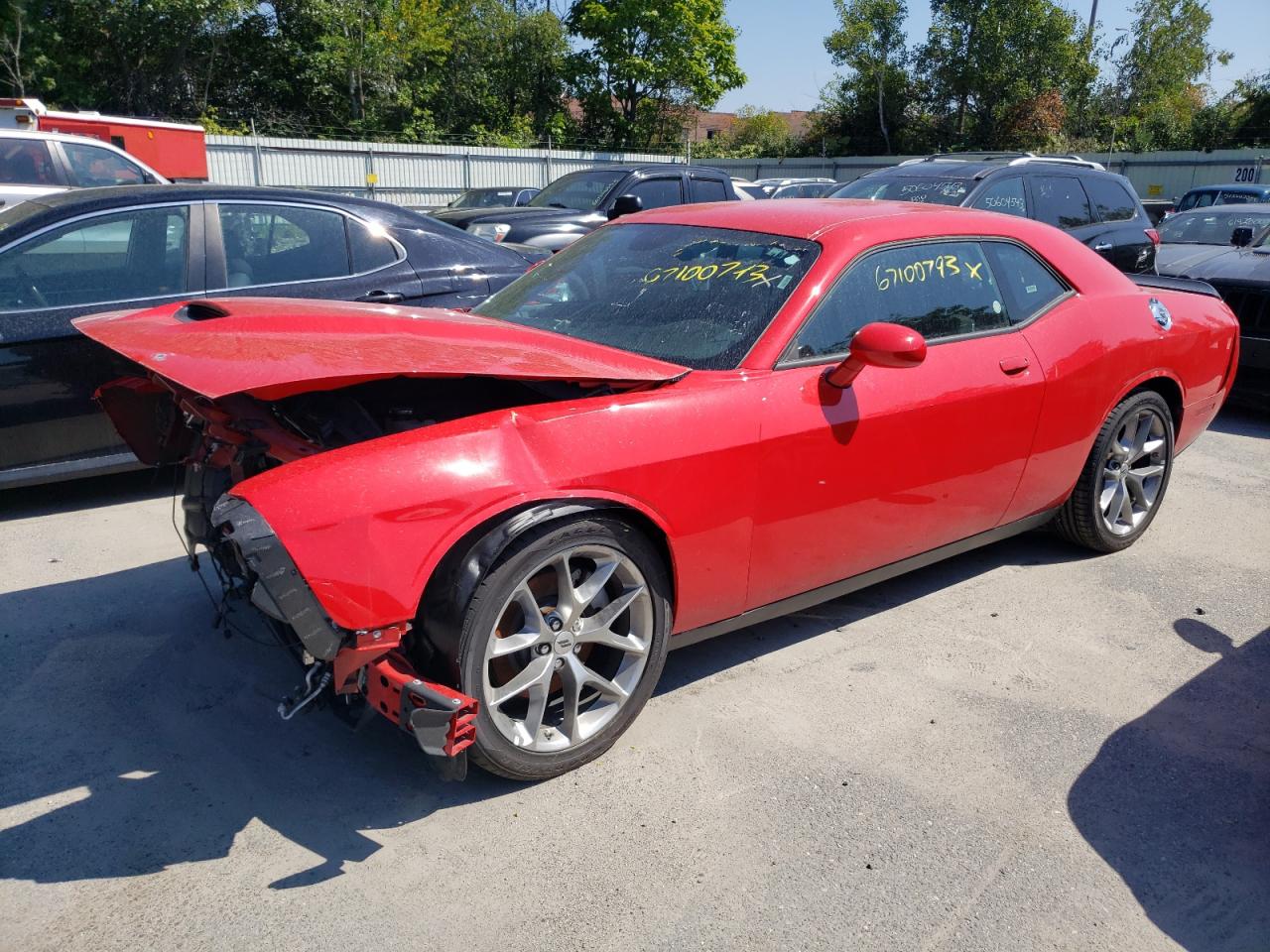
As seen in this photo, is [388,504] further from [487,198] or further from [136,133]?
[136,133]

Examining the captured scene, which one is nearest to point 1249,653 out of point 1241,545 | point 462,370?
point 1241,545

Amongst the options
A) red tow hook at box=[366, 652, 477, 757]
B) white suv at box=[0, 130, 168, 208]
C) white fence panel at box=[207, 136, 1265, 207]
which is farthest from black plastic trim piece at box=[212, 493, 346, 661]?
white fence panel at box=[207, 136, 1265, 207]

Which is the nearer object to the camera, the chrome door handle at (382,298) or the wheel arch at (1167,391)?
the wheel arch at (1167,391)

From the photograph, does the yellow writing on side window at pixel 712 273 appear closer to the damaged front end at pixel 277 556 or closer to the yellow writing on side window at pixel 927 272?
the yellow writing on side window at pixel 927 272

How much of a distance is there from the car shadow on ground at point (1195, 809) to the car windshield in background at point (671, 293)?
174 cm

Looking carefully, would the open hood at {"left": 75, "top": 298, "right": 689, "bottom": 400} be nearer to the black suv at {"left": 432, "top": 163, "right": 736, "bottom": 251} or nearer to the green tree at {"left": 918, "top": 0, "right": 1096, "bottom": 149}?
the black suv at {"left": 432, "top": 163, "right": 736, "bottom": 251}

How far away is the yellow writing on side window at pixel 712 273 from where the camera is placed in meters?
3.53

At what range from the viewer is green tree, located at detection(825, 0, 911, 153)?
135 feet

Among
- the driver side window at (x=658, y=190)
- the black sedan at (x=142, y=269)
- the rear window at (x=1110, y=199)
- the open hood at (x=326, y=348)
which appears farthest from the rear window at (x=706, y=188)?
the open hood at (x=326, y=348)

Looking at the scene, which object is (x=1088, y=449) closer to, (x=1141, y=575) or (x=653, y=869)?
(x=1141, y=575)

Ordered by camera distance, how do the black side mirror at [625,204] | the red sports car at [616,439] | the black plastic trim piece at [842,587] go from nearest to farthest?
the red sports car at [616,439], the black plastic trim piece at [842,587], the black side mirror at [625,204]

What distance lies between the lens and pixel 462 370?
8.77 ft

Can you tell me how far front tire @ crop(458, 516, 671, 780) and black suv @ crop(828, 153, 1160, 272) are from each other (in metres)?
6.54

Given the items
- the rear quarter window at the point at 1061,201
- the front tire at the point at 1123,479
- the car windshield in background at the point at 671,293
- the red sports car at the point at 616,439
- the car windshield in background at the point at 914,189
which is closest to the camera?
the red sports car at the point at 616,439
